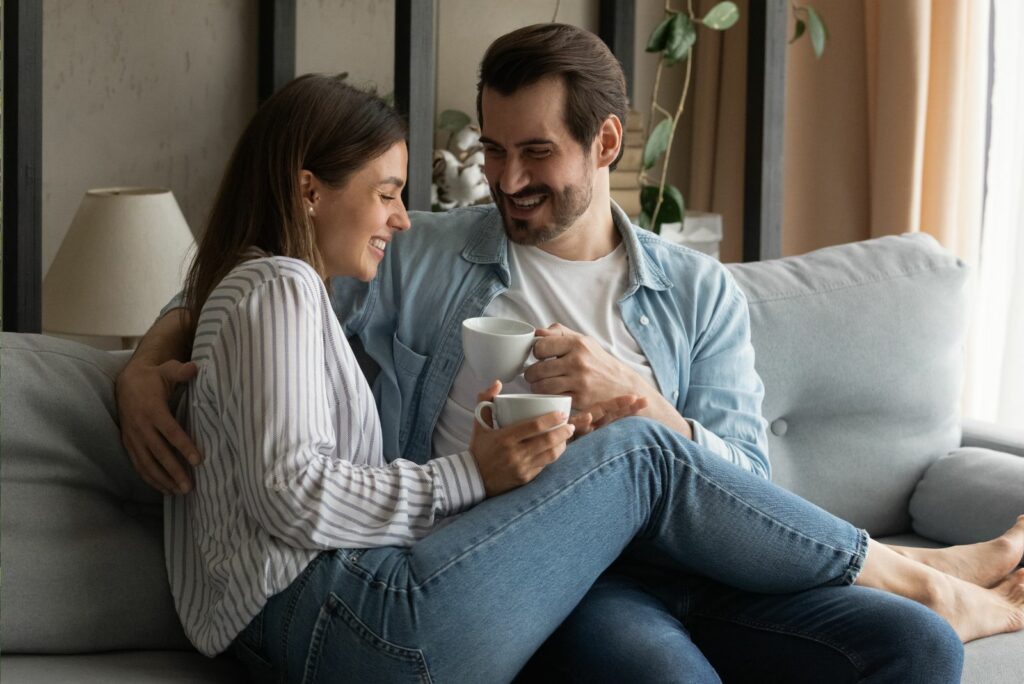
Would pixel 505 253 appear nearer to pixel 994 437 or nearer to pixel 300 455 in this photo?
pixel 300 455

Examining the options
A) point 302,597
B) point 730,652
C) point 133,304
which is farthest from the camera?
point 133,304

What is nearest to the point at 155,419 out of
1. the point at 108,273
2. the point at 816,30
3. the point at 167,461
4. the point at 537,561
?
the point at 167,461

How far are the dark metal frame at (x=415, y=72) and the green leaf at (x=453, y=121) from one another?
59cm

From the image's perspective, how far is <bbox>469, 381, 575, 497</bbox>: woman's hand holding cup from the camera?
4.54 ft

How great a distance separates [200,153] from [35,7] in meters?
0.84

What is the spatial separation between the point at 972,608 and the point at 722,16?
1.46 m

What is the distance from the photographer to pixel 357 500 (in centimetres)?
134

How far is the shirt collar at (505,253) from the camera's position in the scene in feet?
6.12

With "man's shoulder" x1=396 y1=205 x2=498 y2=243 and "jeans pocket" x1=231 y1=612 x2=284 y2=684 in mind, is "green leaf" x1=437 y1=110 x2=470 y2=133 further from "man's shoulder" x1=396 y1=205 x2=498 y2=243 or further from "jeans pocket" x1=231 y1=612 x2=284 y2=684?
"jeans pocket" x1=231 y1=612 x2=284 y2=684

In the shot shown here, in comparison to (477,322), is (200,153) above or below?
above

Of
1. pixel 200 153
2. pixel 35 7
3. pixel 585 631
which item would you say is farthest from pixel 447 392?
pixel 200 153

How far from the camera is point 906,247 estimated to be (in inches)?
86.1

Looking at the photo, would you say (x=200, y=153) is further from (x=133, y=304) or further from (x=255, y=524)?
(x=255, y=524)

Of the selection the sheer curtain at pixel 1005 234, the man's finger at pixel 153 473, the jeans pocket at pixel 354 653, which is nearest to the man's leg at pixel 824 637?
the jeans pocket at pixel 354 653
